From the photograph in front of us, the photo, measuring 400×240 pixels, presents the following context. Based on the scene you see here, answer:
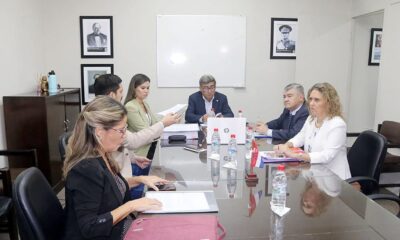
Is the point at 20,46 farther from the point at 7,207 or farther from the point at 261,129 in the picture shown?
the point at 261,129

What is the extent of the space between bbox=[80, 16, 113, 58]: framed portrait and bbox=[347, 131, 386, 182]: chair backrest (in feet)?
11.0

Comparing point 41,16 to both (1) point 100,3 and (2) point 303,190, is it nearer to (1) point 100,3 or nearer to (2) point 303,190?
(1) point 100,3

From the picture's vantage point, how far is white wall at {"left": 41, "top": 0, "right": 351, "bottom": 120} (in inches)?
183

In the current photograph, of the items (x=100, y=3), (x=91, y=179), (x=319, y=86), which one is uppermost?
(x=100, y=3)

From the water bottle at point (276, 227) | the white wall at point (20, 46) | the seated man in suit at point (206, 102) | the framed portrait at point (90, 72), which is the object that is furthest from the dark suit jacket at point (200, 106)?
the water bottle at point (276, 227)

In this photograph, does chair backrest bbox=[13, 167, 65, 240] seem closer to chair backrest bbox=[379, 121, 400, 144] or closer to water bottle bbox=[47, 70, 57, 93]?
water bottle bbox=[47, 70, 57, 93]

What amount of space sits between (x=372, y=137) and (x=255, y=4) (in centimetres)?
290

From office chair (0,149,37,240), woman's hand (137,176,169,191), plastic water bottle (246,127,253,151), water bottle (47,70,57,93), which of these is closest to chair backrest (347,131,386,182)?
plastic water bottle (246,127,253,151)

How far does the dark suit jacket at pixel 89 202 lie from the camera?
1.34m

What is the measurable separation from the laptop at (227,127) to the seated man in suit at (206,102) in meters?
1.06

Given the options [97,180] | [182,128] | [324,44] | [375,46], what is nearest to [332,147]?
[182,128]

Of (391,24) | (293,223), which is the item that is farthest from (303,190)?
(391,24)

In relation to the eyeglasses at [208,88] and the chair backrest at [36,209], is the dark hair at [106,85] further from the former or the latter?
the eyeglasses at [208,88]

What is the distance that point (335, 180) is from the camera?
200cm
